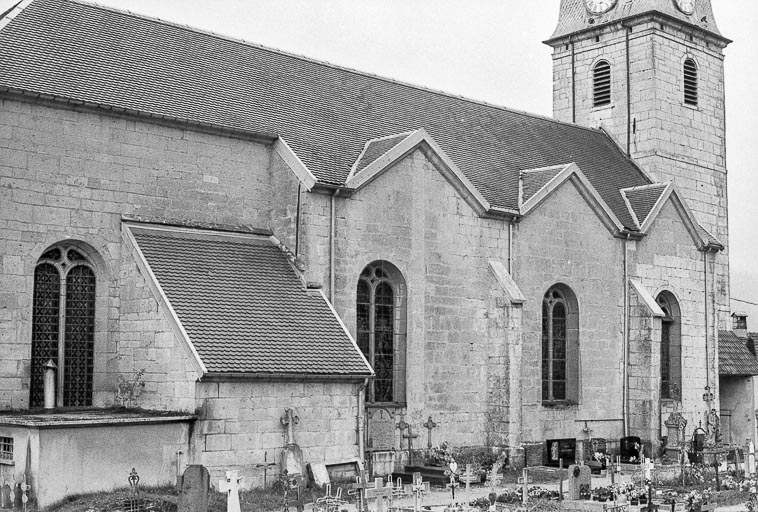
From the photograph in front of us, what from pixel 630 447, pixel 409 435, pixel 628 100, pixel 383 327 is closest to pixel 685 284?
pixel 630 447

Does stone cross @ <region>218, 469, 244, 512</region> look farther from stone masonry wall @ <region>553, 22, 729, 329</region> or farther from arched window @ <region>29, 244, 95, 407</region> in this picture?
stone masonry wall @ <region>553, 22, 729, 329</region>

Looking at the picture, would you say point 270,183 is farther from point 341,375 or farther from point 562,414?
point 562,414

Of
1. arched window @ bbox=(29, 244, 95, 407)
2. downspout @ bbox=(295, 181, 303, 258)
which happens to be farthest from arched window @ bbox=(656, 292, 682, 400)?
arched window @ bbox=(29, 244, 95, 407)

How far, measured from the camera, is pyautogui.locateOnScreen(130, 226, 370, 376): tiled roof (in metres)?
24.3

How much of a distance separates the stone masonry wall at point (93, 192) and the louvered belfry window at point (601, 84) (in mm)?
20988

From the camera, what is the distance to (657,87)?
43719mm

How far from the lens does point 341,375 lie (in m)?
25.6

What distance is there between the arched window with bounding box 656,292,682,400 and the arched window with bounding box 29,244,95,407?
69.4ft

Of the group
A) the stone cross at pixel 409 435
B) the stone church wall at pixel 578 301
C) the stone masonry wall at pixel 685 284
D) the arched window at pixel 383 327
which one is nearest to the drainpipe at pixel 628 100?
the stone masonry wall at pixel 685 284

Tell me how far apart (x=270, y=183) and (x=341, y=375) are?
6.39 m

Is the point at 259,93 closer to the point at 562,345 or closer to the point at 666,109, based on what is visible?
the point at 562,345

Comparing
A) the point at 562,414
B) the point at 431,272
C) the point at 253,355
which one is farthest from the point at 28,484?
the point at 562,414

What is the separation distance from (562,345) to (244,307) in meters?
13.2

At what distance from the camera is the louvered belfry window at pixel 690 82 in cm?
4544
